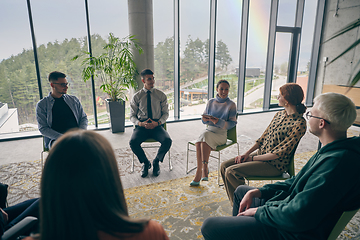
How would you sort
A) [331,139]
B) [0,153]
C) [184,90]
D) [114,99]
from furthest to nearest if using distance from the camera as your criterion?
[184,90], [114,99], [0,153], [331,139]

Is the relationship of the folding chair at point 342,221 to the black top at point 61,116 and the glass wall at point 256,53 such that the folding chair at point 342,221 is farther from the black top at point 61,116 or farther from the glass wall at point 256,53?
the glass wall at point 256,53

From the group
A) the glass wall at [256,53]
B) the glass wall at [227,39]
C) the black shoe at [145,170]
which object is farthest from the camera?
the glass wall at [256,53]

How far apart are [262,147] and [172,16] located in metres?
4.38

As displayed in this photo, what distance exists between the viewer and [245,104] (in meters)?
7.13

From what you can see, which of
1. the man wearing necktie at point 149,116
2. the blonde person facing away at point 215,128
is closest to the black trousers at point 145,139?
the man wearing necktie at point 149,116

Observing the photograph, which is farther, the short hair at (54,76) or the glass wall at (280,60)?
the glass wall at (280,60)

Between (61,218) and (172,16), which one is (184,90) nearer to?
(172,16)

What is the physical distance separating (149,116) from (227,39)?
13.0 ft

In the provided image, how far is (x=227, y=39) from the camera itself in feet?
20.6

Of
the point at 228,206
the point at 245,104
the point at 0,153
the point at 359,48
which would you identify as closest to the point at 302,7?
the point at 359,48

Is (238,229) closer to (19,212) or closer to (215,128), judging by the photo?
(19,212)

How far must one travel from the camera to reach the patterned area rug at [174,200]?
82.1 inches

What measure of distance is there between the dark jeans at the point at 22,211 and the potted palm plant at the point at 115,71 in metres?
3.35

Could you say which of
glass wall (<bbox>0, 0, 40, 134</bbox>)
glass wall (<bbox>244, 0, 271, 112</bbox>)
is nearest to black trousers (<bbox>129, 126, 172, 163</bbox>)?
glass wall (<bbox>0, 0, 40, 134</bbox>)
